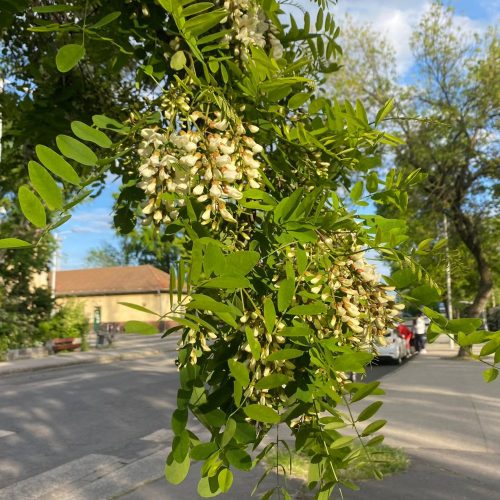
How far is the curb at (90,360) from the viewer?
20344 millimetres

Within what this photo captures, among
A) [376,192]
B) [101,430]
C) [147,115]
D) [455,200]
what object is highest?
[455,200]

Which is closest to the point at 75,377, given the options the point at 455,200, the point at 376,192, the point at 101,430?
the point at 101,430

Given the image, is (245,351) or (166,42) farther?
(166,42)

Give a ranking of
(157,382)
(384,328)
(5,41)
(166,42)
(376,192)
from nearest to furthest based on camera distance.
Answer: (384,328) < (166,42) < (376,192) < (5,41) < (157,382)

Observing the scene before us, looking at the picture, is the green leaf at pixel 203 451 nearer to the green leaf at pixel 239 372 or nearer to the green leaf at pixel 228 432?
the green leaf at pixel 228 432

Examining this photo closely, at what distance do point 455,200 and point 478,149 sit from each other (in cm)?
172

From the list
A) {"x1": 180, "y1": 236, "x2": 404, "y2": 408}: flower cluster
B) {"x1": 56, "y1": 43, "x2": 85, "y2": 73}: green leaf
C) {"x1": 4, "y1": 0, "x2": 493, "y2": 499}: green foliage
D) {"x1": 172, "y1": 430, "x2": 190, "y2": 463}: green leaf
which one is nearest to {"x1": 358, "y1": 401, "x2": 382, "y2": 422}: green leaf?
{"x1": 4, "y1": 0, "x2": 493, "y2": 499}: green foliage

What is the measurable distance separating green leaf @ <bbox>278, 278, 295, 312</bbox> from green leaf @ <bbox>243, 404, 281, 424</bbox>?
0.80 ft

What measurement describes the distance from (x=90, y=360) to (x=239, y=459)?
23812 mm

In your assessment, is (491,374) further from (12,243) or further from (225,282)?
(12,243)

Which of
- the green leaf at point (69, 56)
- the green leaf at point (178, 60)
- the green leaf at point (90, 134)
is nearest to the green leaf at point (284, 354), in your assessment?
the green leaf at point (90, 134)

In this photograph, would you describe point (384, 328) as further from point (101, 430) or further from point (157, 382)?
point (157, 382)

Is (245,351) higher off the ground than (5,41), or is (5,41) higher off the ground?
(5,41)

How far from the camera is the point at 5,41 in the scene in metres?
3.34
